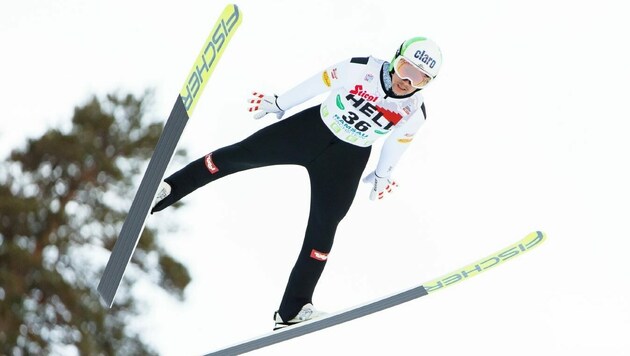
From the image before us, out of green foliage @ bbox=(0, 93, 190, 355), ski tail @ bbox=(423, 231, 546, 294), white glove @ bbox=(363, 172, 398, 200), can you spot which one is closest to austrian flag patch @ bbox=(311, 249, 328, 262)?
white glove @ bbox=(363, 172, 398, 200)

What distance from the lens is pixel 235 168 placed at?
242 inches

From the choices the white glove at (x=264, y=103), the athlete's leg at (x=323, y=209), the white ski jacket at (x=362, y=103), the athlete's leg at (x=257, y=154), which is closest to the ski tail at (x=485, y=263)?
the athlete's leg at (x=323, y=209)

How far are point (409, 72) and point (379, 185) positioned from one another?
2.70 ft

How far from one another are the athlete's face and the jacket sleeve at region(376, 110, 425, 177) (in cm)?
21

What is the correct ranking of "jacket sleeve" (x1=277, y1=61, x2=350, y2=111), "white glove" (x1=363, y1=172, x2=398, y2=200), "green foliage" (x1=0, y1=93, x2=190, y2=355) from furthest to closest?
"green foliage" (x1=0, y1=93, x2=190, y2=355)
"white glove" (x1=363, y1=172, x2=398, y2=200)
"jacket sleeve" (x1=277, y1=61, x2=350, y2=111)

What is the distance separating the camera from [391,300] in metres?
6.49

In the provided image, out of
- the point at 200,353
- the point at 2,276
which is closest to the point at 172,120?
the point at 200,353

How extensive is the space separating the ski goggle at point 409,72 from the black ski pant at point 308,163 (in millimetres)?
558

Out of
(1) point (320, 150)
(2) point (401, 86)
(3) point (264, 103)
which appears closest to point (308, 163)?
(1) point (320, 150)

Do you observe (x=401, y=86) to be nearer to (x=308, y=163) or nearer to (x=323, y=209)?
(x=308, y=163)

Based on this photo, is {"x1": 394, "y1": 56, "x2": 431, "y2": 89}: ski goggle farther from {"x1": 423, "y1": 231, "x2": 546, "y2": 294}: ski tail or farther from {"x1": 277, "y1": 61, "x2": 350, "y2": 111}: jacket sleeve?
{"x1": 423, "y1": 231, "x2": 546, "y2": 294}: ski tail

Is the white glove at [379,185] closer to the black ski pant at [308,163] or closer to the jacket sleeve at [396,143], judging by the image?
the jacket sleeve at [396,143]

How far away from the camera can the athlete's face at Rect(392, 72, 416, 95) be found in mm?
5879

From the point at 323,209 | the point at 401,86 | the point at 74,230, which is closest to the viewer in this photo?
the point at 401,86
